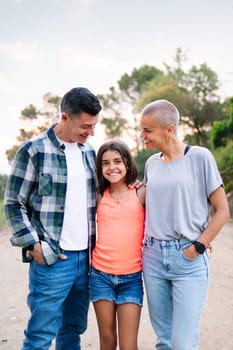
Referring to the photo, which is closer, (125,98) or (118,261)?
(118,261)

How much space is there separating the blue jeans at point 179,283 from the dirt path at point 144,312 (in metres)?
1.45

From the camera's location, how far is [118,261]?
2514 mm

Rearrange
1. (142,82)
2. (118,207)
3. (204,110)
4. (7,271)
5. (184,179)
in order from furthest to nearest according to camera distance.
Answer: (142,82), (204,110), (7,271), (118,207), (184,179)

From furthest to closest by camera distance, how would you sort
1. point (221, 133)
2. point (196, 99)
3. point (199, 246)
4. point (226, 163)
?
point (196, 99), point (221, 133), point (226, 163), point (199, 246)

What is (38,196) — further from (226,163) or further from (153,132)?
(226,163)

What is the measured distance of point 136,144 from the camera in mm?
29250

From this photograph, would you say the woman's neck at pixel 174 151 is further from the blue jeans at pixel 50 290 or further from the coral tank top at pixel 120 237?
the blue jeans at pixel 50 290

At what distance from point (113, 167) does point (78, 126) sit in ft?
1.13

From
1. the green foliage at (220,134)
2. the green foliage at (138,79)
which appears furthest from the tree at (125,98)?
the green foliage at (220,134)

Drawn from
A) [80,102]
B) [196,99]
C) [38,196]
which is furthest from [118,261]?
[196,99]

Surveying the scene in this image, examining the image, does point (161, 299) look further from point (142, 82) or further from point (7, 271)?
point (142, 82)

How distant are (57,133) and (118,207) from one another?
621 mm

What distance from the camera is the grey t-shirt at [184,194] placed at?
2.35 metres

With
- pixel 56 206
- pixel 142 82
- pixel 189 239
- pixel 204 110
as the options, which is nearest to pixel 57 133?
pixel 56 206
